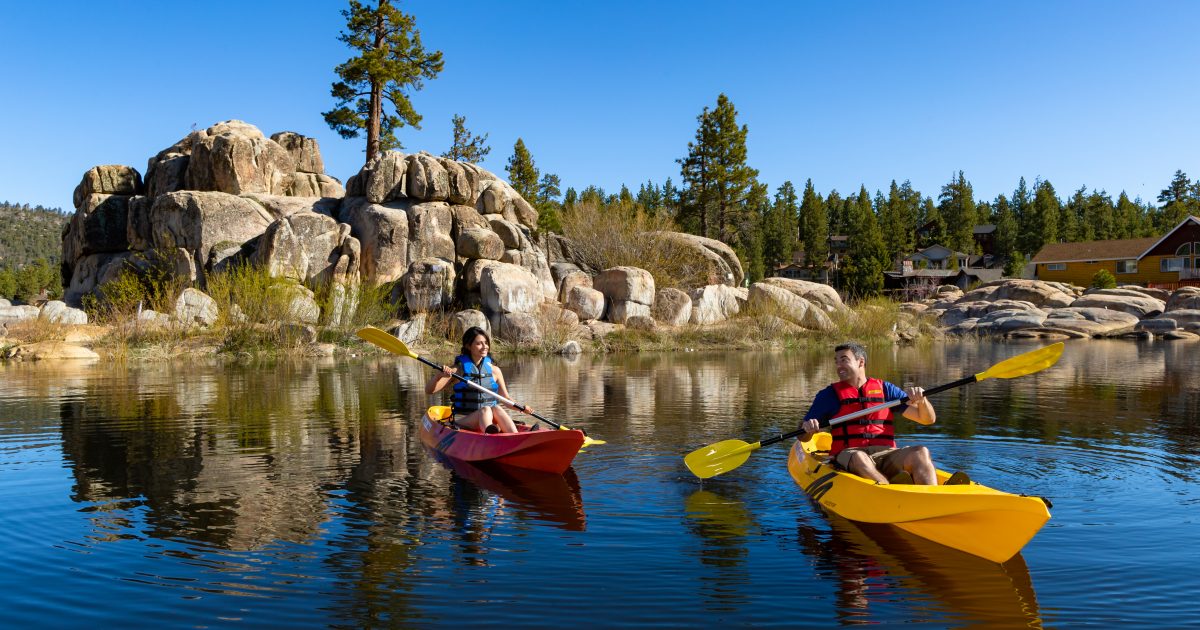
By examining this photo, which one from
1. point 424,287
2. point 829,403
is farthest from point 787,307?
point 829,403

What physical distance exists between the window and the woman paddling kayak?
6152 centimetres

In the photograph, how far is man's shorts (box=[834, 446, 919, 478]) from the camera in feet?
21.9

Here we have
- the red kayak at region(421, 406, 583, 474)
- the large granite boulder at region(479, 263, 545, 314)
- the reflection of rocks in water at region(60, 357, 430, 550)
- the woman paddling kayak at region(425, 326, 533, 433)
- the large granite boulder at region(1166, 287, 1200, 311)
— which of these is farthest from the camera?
the large granite boulder at region(1166, 287, 1200, 311)

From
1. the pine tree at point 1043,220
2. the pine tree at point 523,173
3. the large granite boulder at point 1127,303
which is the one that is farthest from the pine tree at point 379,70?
the pine tree at point 1043,220

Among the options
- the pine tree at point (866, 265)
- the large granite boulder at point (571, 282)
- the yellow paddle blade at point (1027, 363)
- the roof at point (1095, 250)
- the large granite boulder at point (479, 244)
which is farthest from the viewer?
the roof at point (1095, 250)

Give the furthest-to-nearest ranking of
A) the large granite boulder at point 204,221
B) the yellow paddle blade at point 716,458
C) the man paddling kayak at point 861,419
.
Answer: the large granite boulder at point 204,221
the yellow paddle blade at point 716,458
the man paddling kayak at point 861,419

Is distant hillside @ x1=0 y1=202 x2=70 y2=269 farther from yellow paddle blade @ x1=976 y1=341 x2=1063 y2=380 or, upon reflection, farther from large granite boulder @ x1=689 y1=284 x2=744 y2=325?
yellow paddle blade @ x1=976 y1=341 x2=1063 y2=380

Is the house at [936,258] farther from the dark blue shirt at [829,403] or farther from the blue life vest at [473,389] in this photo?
the dark blue shirt at [829,403]

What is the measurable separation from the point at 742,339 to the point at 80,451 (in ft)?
83.5

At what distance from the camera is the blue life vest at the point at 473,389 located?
32.2ft

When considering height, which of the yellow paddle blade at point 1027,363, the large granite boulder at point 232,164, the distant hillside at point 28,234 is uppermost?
the distant hillside at point 28,234

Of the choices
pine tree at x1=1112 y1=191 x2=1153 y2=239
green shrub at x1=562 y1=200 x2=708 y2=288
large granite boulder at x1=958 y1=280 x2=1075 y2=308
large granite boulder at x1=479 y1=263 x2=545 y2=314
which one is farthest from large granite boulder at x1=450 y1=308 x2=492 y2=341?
pine tree at x1=1112 y1=191 x2=1153 y2=239

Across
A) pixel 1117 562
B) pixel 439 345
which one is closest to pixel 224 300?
pixel 439 345

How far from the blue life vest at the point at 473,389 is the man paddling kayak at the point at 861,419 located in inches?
152
